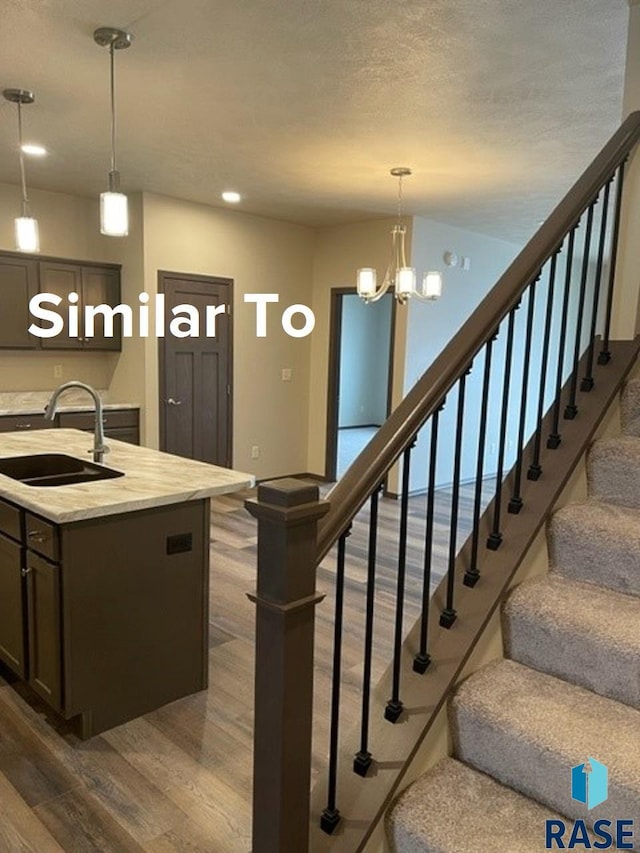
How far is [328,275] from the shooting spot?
657cm

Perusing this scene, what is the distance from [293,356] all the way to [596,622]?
5314 mm

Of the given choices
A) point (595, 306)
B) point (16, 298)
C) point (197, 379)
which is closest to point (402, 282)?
point (595, 306)

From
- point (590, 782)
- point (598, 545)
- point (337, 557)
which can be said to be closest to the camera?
point (590, 782)

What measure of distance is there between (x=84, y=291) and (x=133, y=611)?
371 cm

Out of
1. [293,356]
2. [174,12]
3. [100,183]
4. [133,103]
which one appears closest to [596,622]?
[174,12]

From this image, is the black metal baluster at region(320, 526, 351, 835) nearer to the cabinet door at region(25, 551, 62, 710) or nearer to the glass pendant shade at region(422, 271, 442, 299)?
the cabinet door at region(25, 551, 62, 710)

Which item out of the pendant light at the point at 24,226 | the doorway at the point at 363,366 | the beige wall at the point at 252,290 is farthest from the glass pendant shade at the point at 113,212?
the doorway at the point at 363,366

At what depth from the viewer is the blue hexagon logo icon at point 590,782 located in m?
1.31

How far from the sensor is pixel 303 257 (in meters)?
6.60

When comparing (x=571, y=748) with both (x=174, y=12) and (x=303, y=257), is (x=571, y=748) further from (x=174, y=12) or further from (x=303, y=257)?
(x=303, y=257)

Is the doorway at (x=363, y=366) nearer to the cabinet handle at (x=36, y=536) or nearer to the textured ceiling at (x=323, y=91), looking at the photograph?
the textured ceiling at (x=323, y=91)

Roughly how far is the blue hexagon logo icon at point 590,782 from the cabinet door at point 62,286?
16.4 ft

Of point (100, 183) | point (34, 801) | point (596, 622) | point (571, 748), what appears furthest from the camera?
point (100, 183)

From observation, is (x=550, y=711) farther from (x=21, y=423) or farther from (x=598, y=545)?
(x=21, y=423)
